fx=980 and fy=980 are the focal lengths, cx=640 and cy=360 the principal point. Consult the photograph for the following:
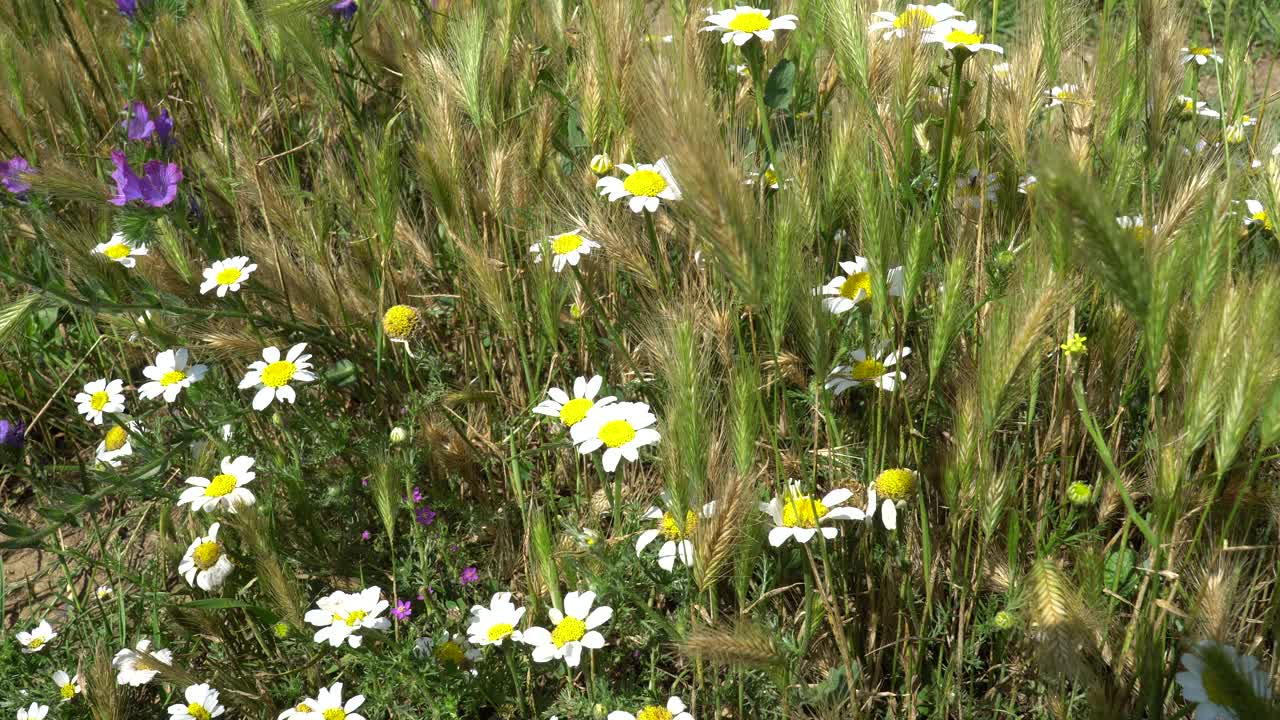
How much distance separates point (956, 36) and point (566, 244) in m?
0.76

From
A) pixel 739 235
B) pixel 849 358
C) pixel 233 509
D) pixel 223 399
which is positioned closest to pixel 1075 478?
pixel 849 358

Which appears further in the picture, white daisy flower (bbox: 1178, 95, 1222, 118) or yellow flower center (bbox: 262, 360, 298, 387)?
white daisy flower (bbox: 1178, 95, 1222, 118)

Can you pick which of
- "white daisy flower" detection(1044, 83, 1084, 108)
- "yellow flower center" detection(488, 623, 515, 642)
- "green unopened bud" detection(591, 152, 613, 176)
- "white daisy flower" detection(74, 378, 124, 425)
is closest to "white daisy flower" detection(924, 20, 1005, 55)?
"white daisy flower" detection(1044, 83, 1084, 108)

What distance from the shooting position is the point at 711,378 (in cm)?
169

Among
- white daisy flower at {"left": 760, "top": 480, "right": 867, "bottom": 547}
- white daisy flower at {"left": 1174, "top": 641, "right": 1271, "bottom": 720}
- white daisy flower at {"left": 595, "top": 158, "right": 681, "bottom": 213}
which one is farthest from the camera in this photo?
white daisy flower at {"left": 595, "top": 158, "right": 681, "bottom": 213}

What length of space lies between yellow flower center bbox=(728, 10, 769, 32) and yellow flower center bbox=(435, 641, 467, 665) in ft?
3.77

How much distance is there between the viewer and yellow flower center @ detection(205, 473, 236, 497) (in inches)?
69.1

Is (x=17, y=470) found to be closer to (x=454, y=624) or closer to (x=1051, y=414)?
(x=454, y=624)

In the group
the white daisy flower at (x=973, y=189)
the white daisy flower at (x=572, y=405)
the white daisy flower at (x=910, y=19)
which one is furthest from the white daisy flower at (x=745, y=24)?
the white daisy flower at (x=572, y=405)

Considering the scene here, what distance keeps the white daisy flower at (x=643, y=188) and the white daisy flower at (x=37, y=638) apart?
1341 mm

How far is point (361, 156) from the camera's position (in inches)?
107

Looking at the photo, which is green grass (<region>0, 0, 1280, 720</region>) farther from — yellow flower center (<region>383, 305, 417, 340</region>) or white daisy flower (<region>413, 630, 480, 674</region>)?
yellow flower center (<region>383, 305, 417, 340</region>)

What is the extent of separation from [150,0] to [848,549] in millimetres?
1956

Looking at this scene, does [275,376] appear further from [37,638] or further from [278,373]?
[37,638]
